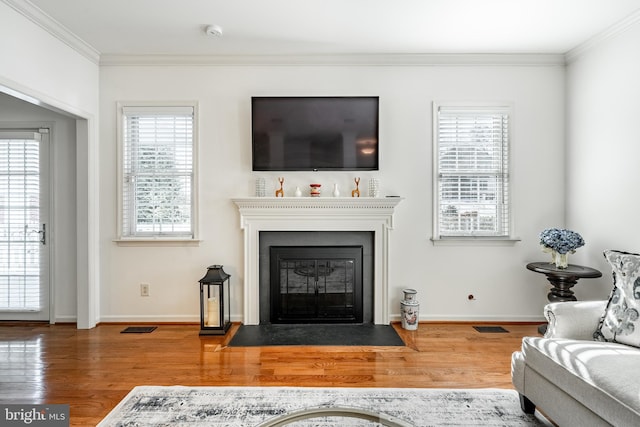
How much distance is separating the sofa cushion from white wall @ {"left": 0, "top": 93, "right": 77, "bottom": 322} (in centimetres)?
409

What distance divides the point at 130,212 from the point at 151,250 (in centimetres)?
46

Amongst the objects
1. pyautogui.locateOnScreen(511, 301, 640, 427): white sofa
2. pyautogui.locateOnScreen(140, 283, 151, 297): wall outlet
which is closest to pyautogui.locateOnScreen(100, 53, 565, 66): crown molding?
pyautogui.locateOnScreen(140, 283, 151, 297): wall outlet

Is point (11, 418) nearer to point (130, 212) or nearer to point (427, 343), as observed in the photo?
point (130, 212)

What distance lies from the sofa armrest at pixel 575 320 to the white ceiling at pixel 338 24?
225 centimetres

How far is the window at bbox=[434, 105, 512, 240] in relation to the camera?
3545 millimetres

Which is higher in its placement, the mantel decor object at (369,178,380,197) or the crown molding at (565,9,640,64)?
the crown molding at (565,9,640,64)

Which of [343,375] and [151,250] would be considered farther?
[151,250]

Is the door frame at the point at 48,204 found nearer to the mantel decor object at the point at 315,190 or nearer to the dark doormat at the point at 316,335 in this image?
the dark doormat at the point at 316,335

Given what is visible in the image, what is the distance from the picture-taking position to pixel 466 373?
250cm

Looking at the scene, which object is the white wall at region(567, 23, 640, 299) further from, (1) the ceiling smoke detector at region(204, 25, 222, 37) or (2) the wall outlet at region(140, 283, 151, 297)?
(2) the wall outlet at region(140, 283, 151, 297)

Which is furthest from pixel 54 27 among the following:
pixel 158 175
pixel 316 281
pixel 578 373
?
pixel 578 373

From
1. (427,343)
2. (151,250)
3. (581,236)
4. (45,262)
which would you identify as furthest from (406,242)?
(45,262)

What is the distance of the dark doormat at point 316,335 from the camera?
3.02 metres

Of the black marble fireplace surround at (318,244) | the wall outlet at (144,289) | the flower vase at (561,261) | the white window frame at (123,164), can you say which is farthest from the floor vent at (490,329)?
the wall outlet at (144,289)
